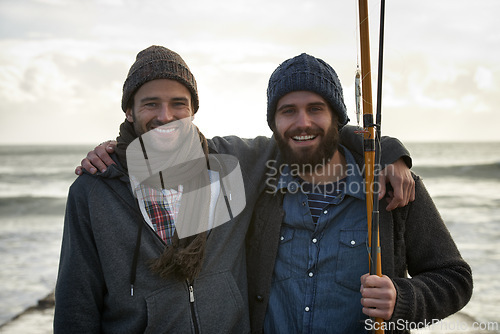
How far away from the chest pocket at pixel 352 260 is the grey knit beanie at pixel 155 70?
138cm

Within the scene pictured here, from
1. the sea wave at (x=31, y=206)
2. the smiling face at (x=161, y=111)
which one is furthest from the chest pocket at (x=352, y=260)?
the sea wave at (x=31, y=206)

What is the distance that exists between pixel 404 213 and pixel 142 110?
167cm

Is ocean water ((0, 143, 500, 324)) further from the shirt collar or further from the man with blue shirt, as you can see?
the shirt collar

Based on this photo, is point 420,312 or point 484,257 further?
point 484,257

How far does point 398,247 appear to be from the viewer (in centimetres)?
242

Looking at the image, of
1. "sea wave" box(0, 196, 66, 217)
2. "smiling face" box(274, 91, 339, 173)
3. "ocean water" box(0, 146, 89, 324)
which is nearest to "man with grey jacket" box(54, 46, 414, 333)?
"smiling face" box(274, 91, 339, 173)

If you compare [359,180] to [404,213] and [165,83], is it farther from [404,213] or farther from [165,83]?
[165,83]

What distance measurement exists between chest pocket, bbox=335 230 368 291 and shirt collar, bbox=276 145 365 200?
25 cm

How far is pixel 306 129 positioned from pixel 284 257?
2.60ft

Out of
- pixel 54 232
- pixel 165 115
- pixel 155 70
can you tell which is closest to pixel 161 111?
pixel 165 115

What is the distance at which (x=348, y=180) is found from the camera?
8.59 feet

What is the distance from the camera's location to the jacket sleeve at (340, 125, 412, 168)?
2.50 meters

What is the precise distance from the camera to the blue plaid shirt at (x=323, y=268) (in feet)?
7.97

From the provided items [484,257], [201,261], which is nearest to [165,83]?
[201,261]
